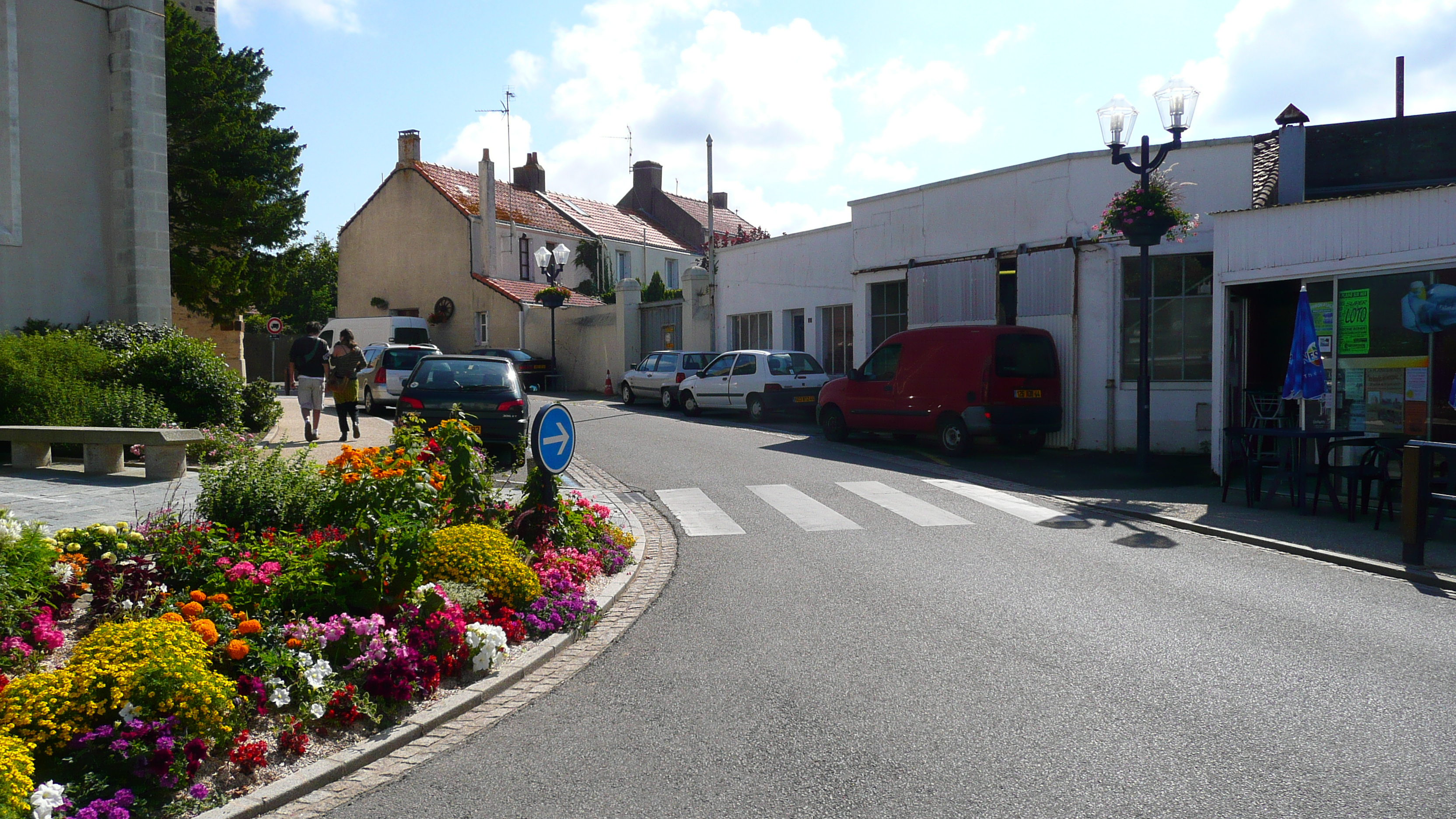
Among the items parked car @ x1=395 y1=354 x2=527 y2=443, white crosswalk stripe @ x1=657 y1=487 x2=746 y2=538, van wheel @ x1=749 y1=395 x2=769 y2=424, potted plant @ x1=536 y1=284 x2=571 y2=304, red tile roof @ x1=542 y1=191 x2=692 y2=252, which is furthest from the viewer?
red tile roof @ x1=542 y1=191 x2=692 y2=252

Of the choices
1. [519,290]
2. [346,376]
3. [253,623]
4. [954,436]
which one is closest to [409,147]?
[519,290]

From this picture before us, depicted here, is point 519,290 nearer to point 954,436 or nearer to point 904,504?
point 954,436

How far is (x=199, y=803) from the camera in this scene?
12.3ft

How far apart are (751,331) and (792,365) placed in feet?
23.2

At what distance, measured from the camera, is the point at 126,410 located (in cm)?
1211

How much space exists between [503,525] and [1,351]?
28.6 feet

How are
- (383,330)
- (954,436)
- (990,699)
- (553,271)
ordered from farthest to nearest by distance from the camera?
1. (553,271)
2. (383,330)
3. (954,436)
4. (990,699)

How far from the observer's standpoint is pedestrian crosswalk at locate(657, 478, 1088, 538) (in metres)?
9.94

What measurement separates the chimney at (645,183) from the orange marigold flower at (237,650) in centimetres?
5150

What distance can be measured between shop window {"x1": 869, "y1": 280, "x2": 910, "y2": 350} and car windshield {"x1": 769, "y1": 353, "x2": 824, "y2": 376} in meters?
1.44

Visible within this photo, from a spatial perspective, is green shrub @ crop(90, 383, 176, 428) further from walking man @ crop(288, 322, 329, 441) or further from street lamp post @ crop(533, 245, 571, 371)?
street lamp post @ crop(533, 245, 571, 371)

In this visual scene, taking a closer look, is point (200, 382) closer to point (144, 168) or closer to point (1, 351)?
point (1, 351)

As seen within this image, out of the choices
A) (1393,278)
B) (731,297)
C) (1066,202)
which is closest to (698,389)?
(731,297)

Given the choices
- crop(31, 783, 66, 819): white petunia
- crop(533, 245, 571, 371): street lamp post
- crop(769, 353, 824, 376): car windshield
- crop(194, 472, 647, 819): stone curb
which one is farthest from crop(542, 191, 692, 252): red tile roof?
crop(31, 783, 66, 819): white petunia
